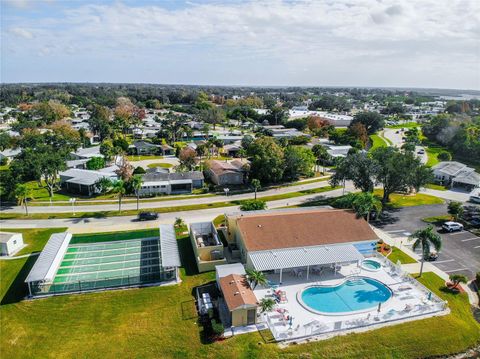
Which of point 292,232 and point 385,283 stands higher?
point 292,232

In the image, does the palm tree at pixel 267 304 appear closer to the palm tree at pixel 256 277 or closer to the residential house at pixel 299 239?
the palm tree at pixel 256 277

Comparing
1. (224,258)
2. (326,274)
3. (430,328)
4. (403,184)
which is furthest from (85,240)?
(403,184)

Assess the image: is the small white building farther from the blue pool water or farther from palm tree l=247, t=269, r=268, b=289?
the blue pool water

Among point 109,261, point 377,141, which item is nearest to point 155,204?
point 109,261

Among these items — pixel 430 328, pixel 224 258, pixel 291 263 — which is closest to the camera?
pixel 430 328

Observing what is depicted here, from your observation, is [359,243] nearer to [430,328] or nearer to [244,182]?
[430,328]

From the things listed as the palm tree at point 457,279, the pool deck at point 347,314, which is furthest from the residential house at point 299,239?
the palm tree at point 457,279
